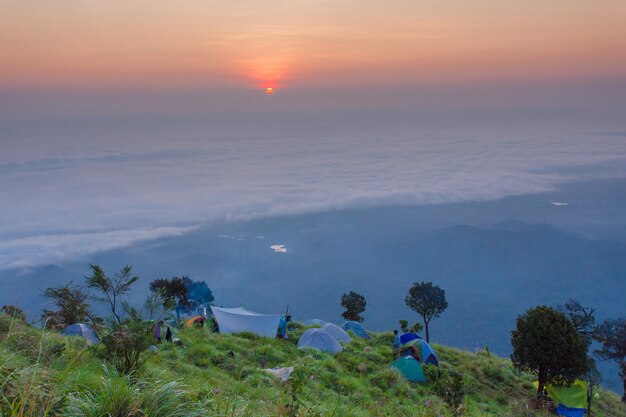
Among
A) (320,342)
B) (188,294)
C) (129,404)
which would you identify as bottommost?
(188,294)

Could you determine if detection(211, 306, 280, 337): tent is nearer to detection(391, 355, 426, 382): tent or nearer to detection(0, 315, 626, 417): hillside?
detection(0, 315, 626, 417): hillside

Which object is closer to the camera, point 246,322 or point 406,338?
point 406,338

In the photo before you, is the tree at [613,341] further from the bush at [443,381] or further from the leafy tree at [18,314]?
the leafy tree at [18,314]

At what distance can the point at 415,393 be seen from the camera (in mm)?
19547

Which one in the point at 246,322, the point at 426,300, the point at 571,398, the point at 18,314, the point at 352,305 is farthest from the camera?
the point at 352,305

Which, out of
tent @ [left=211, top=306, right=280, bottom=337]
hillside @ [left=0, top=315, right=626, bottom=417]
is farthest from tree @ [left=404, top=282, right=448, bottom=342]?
tent @ [left=211, top=306, right=280, bottom=337]

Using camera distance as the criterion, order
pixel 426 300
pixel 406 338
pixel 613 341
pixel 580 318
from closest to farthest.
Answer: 1. pixel 406 338
2. pixel 580 318
3. pixel 613 341
4. pixel 426 300

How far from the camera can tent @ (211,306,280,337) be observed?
1136 inches

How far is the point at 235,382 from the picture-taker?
27.8ft

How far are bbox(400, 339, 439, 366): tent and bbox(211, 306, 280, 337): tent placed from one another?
7.53m

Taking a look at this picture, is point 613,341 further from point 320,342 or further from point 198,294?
point 198,294

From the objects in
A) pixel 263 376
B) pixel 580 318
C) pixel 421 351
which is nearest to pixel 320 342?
pixel 421 351

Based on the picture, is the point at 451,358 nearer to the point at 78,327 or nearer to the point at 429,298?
the point at 429,298

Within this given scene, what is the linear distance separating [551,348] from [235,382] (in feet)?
62.6
